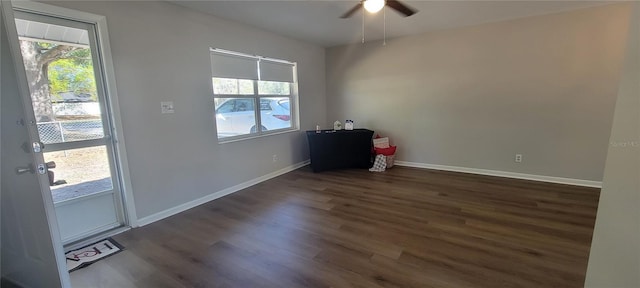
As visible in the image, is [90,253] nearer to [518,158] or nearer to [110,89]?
[110,89]

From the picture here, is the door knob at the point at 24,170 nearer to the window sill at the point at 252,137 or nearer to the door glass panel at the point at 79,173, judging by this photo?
the door glass panel at the point at 79,173

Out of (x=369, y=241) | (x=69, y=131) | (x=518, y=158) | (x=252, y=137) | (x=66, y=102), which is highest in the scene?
(x=66, y=102)

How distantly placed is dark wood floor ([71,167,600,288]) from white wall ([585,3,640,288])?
956 mm

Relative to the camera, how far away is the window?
3473 millimetres

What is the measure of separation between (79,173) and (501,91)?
5.22 m

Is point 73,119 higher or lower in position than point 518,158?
higher

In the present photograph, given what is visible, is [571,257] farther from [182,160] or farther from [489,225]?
[182,160]

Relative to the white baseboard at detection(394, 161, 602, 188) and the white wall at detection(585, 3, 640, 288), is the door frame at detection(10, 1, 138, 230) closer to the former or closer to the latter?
the white wall at detection(585, 3, 640, 288)

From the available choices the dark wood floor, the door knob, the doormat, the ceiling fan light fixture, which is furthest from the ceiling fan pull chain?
the doormat

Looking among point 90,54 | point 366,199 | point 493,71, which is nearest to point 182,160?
point 90,54

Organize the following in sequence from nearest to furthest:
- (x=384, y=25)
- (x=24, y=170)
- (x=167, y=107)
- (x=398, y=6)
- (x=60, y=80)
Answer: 1. (x=24, y=170)
2. (x=60, y=80)
3. (x=398, y=6)
4. (x=167, y=107)
5. (x=384, y=25)

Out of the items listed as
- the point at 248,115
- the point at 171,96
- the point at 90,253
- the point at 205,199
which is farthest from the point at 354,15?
the point at 90,253

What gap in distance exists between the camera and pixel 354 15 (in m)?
3.34

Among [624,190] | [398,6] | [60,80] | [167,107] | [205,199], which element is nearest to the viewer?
[624,190]
